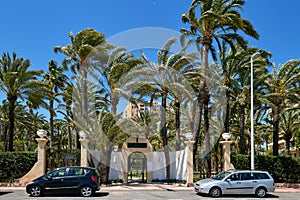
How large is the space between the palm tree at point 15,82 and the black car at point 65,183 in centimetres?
1024

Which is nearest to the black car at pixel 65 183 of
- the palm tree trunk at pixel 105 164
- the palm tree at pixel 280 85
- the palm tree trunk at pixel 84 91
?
the palm tree trunk at pixel 105 164

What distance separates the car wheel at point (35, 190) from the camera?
16155 mm

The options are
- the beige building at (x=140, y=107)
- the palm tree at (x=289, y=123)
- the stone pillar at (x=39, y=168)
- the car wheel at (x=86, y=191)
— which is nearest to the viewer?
the car wheel at (x=86, y=191)

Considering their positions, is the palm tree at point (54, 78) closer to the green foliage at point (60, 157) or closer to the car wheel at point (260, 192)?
the green foliage at point (60, 157)

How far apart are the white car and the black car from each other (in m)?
5.73

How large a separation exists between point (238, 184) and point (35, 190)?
10.2 m

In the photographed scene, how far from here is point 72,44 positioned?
88.8 feet

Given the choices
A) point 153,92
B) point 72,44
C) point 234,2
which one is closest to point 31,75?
point 72,44

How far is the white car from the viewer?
55.3 ft

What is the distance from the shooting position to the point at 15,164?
22469 mm

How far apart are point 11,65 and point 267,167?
2130 centimetres

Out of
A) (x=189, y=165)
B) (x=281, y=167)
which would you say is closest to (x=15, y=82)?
(x=189, y=165)

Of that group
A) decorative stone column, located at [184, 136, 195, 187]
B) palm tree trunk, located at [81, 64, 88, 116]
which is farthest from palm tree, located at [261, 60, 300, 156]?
palm tree trunk, located at [81, 64, 88, 116]

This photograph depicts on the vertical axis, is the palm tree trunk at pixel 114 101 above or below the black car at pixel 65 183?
above
